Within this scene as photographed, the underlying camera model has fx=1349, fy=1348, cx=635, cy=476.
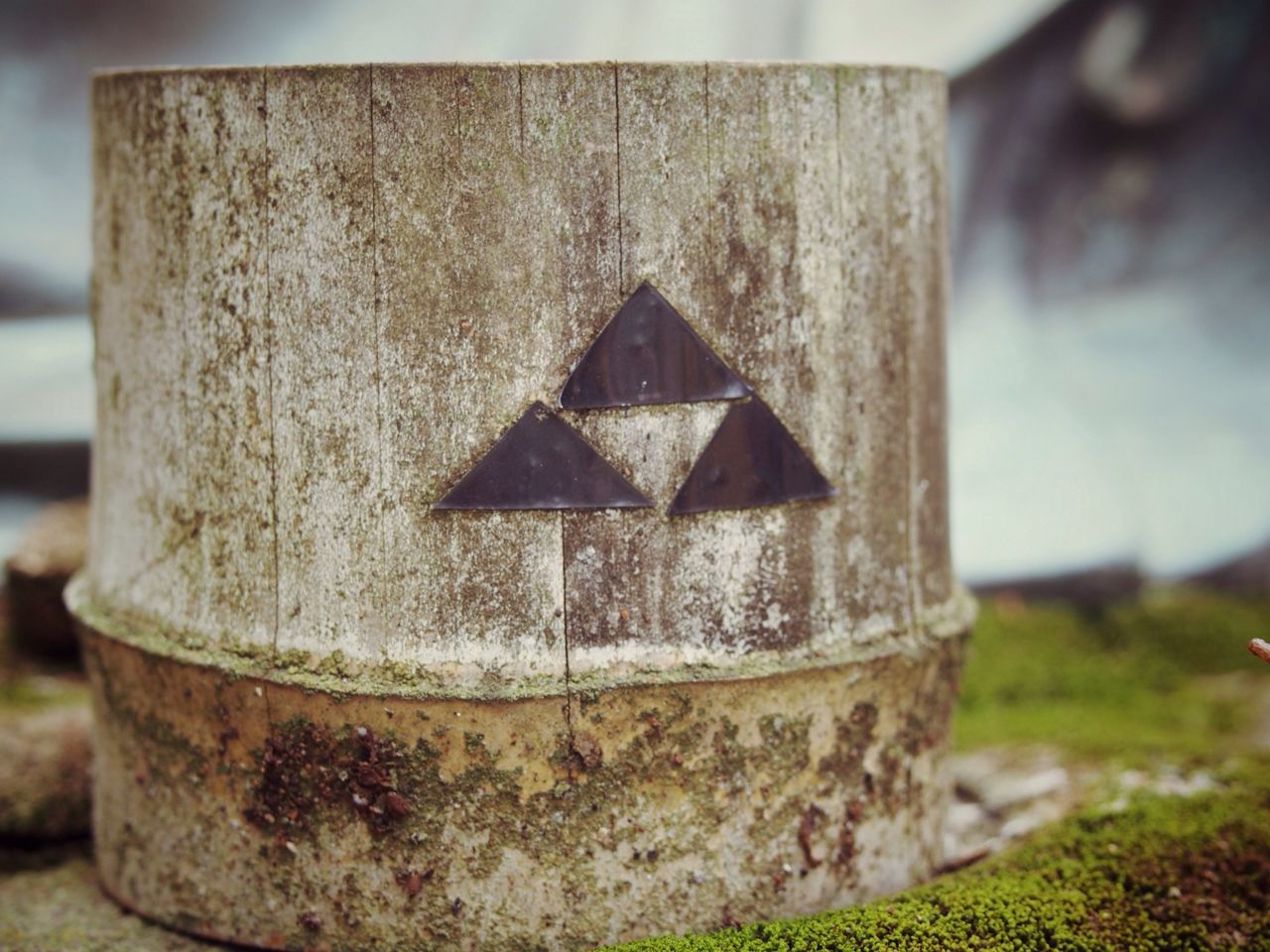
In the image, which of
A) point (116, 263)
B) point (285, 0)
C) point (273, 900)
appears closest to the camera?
point (273, 900)

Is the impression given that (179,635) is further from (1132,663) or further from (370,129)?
(1132,663)

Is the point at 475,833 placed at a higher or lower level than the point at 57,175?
lower

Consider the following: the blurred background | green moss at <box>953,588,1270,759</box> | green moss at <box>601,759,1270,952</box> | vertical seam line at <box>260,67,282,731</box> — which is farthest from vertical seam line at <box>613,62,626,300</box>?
the blurred background

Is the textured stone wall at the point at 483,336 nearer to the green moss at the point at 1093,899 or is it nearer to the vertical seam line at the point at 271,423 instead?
the vertical seam line at the point at 271,423

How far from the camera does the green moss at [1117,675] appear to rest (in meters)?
4.06

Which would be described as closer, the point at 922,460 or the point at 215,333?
the point at 215,333

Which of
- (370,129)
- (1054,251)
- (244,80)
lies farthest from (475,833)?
(1054,251)

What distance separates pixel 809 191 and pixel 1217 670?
3140mm

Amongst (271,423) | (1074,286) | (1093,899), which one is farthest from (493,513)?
(1074,286)

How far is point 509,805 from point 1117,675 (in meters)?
2.93

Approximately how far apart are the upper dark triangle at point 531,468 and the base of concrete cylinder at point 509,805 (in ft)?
1.19

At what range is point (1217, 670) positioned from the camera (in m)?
4.83

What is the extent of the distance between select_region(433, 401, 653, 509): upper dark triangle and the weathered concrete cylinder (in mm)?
26

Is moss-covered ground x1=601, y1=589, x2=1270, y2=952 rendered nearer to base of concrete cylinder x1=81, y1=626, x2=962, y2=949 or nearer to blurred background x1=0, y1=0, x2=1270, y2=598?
base of concrete cylinder x1=81, y1=626, x2=962, y2=949
